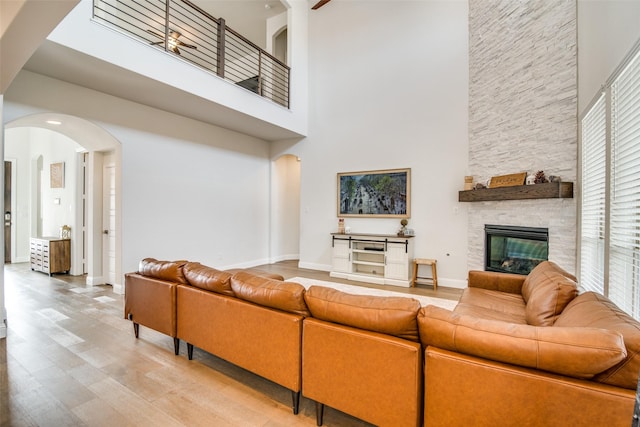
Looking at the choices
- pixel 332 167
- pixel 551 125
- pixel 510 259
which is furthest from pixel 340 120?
pixel 510 259

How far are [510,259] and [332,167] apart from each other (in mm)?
3700

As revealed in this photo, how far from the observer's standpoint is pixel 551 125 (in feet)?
13.0

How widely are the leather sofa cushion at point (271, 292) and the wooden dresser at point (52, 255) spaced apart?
5369mm

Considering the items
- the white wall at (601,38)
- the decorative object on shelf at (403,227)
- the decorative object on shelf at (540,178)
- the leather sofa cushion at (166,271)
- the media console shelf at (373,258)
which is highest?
the white wall at (601,38)

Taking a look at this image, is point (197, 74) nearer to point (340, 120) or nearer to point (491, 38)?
point (340, 120)

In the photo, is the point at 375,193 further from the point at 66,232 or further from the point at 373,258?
the point at 66,232

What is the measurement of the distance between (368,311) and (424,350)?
33cm

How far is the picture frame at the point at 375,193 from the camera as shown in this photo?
5.45 meters

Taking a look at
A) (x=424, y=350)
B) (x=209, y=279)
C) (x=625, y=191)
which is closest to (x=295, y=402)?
(x=424, y=350)

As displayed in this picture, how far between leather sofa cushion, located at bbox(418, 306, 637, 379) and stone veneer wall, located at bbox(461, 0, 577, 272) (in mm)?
3447

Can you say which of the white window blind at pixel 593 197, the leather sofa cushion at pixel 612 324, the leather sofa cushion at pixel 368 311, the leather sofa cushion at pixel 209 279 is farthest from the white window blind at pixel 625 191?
the leather sofa cushion at pixel 209 279

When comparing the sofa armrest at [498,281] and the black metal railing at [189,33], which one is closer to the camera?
the sofa armrest at [498,281]

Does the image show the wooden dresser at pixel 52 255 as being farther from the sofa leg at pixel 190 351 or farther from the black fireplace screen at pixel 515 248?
the black fireplace screen at pixel 515 248

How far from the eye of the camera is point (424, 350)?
56.4 inches
